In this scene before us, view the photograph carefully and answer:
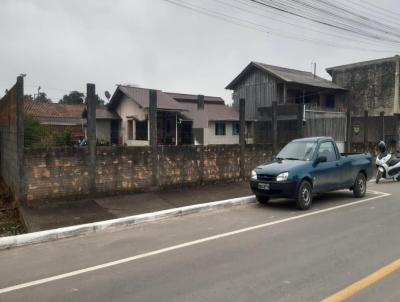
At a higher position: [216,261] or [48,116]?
[48,116]

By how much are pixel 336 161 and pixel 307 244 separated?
4737mm

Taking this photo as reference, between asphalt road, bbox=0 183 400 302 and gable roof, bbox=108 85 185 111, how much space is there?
63.5 feet

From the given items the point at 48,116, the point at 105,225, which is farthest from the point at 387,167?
the point at 48,116

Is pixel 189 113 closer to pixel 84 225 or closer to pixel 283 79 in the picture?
pixel 283 79

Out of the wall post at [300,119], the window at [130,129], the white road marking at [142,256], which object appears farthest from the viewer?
the window at [130,129]

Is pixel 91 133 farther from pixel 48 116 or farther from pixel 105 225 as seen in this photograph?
pixel 48 116

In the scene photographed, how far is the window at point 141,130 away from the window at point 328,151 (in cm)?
1946

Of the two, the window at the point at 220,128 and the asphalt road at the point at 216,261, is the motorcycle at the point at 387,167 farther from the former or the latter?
the window at the point at 220,128

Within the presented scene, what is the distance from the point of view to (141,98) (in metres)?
28.7

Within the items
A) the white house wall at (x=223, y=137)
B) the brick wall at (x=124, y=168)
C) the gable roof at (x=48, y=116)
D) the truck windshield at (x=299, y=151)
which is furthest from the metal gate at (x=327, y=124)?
the white house wall at (x=223, y=137)

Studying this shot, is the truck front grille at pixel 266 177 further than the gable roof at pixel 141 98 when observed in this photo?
No

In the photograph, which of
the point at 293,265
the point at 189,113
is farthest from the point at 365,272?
the point at 189,113

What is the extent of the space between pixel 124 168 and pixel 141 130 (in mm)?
19297

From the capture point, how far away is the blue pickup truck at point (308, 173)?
8852 millimetres
